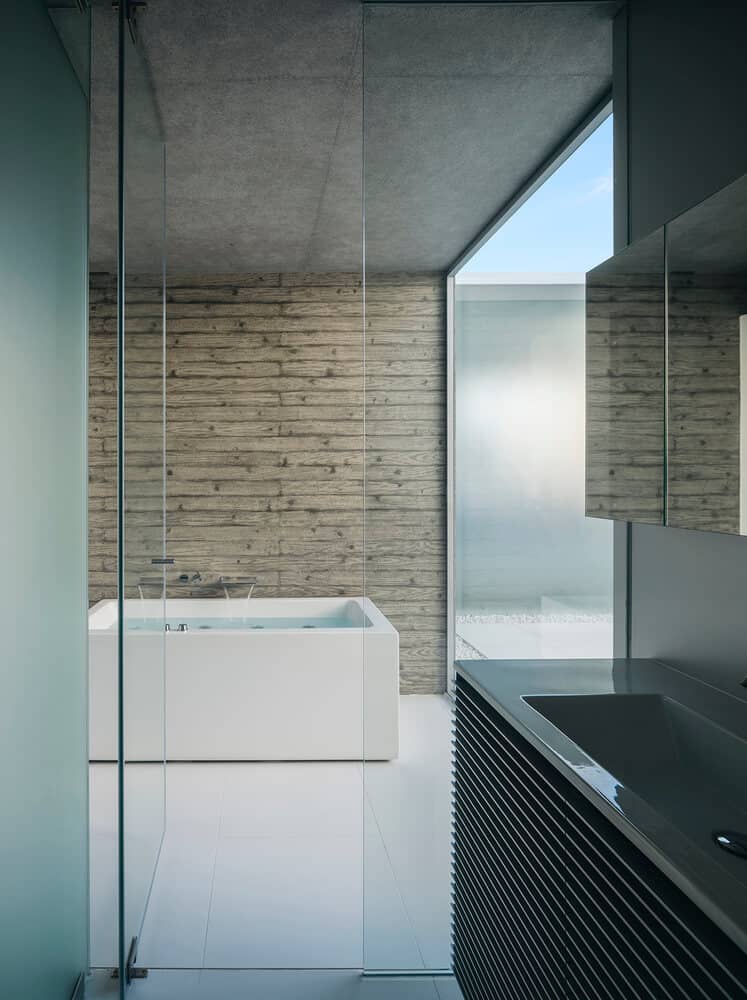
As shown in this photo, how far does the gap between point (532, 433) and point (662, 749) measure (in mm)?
962

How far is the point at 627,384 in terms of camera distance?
1.94 m

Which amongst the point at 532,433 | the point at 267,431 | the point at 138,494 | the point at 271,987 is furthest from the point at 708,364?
the point at 267,431

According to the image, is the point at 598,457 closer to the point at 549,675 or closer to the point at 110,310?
the point at 549,675

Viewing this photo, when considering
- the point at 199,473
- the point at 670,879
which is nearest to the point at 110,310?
the point at 670,879

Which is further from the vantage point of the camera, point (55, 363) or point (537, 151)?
point (537, 151)

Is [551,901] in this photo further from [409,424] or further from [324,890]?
[324,890]

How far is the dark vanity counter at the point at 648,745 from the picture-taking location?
3.59 feet

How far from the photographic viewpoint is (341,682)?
4.12 m

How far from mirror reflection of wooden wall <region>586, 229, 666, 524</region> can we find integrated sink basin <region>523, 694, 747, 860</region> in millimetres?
440

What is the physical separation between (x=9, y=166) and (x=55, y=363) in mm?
487

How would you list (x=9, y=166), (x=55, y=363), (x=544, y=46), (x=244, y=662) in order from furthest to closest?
(x=244, y=662) < (x=544, y=46) < (x=55, y=363) < (x=9, y=166)

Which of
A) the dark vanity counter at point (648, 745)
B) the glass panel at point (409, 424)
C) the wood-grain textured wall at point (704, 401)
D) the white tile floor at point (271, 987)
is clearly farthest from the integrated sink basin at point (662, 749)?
the white tile floor at point (271, 987)

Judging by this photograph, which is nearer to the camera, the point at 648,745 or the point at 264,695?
the point at 648,745

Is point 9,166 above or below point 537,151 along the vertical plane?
below
